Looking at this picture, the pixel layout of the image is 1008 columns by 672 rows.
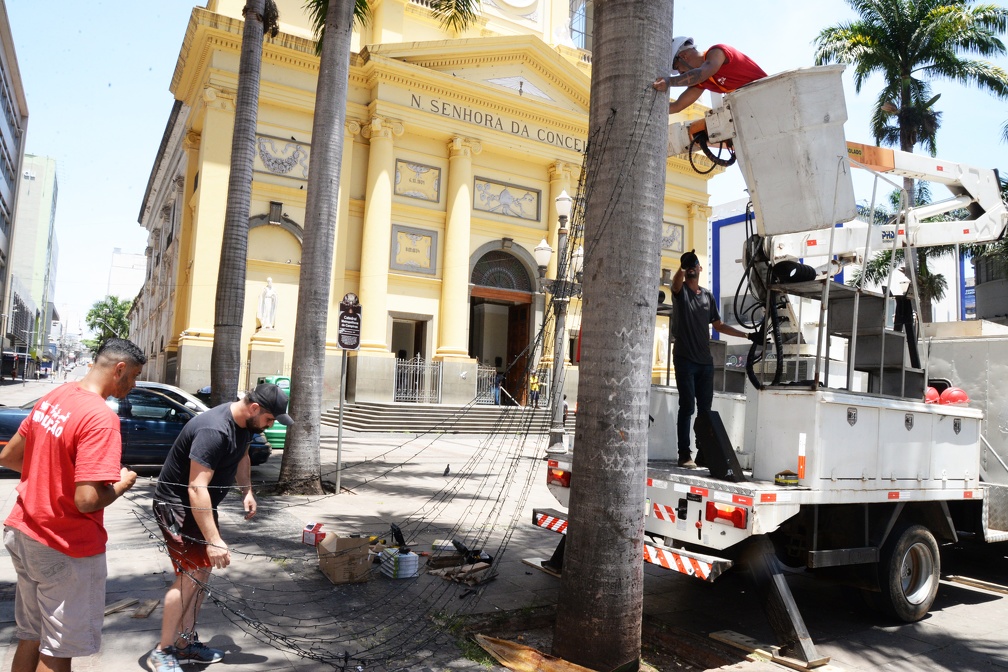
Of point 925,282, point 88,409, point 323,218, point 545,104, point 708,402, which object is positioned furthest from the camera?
point 545,104

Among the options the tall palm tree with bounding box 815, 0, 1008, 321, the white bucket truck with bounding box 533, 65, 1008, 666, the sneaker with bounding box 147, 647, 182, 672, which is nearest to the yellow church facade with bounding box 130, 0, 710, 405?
the tall palm tree with bounding box 815, 0, 1008, 321

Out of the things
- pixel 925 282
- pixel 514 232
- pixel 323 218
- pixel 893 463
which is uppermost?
pixel 514 232

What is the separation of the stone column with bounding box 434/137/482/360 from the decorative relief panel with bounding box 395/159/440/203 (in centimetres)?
53

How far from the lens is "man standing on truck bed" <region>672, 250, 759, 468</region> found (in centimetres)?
609

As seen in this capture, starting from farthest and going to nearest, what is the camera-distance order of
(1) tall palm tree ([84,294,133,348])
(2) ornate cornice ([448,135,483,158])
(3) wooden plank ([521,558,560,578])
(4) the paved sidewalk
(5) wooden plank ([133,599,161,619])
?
(1) tall palm tree ([84,294,133,348]), (2) ornate cornice ([448,135,483,158]), (3) wooden plank ([521,558,560,578]), (5) wooden plank ([133,599,161,619]), (4) the paved sidewalk

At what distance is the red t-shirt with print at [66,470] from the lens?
317 cm

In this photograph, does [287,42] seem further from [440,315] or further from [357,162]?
[440,315]

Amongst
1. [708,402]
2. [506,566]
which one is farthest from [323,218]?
[708,402]

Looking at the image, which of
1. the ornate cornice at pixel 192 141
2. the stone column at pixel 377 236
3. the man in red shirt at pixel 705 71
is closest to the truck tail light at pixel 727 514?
the man in red shirt at pixel 705 71

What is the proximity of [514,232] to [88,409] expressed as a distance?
79.0ft

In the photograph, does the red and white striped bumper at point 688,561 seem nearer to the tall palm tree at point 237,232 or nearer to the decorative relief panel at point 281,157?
the tall palm tree at point 237,232

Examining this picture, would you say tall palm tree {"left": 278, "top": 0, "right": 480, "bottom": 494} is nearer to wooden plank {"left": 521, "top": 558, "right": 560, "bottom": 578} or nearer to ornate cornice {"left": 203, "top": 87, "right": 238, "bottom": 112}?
wooden plank {"left": 521, "top": 558, "right": 560, "bottom": 578}

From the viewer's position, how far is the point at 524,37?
84.4 feet

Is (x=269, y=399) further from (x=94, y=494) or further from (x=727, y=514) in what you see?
(x=727, y=514)
